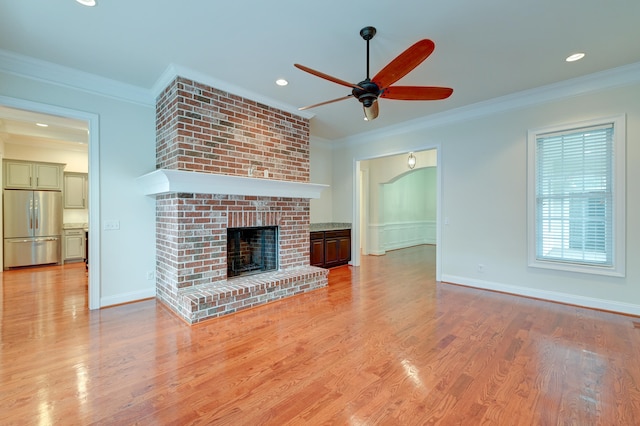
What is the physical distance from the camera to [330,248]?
230 inches

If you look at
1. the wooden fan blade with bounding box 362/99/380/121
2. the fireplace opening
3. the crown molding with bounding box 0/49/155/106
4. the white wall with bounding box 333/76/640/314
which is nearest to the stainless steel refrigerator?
the crown molding with bounding box 0/49/155/106

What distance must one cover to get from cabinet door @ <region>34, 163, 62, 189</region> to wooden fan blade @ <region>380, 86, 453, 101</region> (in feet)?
24.5

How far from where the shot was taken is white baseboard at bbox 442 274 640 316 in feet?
11.0

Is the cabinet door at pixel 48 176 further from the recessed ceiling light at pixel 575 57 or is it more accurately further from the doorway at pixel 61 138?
the recessed ceiling light at pixel 575 57

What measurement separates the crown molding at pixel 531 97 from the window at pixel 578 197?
1.43 ft

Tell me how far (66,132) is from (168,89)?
3.62 meters

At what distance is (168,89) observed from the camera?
349 centimetres

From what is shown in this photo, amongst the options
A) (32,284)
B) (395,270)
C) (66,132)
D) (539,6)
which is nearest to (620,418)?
(539,6)

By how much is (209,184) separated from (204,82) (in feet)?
4.21

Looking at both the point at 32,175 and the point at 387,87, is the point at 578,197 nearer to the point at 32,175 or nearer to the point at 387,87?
the point at 387,87

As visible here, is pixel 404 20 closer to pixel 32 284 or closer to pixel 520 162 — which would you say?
pixel 520 162

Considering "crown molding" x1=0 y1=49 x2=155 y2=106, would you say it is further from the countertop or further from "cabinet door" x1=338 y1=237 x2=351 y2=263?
the countertop

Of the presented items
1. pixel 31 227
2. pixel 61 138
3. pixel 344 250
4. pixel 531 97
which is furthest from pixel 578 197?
pixel 31 227

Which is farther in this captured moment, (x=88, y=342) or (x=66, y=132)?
(x=66, y=132)
